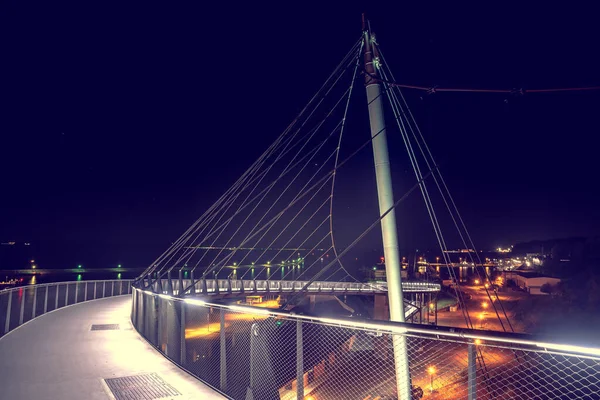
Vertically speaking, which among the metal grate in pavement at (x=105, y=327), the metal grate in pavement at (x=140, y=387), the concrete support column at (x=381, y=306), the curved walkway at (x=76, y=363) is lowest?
the concrete support column at (x=381, y=306)

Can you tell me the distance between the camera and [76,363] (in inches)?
283

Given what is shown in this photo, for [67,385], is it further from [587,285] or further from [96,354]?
[587,285]

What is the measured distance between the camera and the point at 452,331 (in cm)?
297

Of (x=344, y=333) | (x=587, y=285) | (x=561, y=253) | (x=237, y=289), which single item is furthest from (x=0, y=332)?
(x=561, y=253)

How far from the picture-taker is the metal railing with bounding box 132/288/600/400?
3.51 metres

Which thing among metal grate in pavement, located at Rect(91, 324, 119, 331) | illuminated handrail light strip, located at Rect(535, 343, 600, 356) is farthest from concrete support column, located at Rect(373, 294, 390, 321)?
illuminated handrail light strip, located at Rect(535, 343, 600, 356)

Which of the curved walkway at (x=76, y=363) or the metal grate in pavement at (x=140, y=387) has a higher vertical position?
the curved walkway at (x=76, y=363)

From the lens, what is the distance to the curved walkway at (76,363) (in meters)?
5.56

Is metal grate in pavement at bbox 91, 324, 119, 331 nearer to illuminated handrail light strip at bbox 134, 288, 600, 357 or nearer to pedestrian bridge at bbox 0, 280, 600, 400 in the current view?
pedestrian bridge at bbox 0, 280, 600, 400

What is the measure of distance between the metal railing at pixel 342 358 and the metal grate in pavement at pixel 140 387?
2.21 feet

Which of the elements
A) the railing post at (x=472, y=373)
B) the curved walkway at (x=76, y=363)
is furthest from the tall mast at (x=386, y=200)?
the railing post at (x=472, y=373)

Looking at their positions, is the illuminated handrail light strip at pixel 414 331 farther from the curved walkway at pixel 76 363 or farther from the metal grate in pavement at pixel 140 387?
the curved walkway at pixel 76 363

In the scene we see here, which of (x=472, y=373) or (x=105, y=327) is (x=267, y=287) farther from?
(x=472, y=373)

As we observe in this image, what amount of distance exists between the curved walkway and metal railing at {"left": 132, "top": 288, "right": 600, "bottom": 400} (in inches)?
15.0
